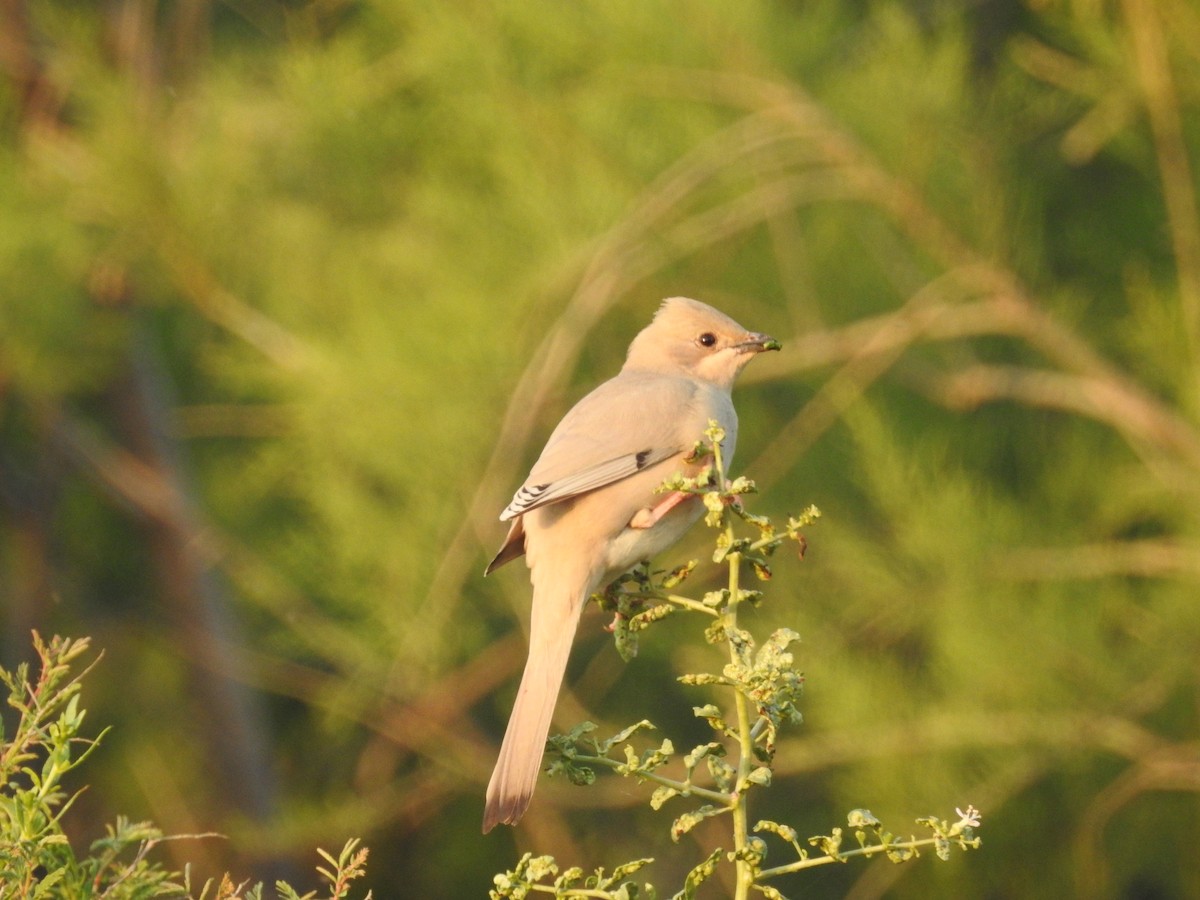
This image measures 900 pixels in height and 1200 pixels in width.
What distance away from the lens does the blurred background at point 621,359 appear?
5.87m

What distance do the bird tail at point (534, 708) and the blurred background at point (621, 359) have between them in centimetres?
223

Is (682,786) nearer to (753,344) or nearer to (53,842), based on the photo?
(53,842)

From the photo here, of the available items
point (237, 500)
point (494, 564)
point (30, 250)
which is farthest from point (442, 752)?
point (494, 564)

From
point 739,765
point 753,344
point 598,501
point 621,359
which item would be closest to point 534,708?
point 598,501

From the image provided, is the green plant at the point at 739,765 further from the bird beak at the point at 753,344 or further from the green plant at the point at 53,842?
the bird beak at the point at 753,344

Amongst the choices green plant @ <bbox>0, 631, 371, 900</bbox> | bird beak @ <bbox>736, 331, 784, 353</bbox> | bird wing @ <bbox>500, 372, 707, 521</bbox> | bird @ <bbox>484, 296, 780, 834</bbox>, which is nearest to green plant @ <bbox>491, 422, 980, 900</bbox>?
green plant @ <bbox>0, 631, 371, 900</bbox>

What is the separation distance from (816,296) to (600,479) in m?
3.26

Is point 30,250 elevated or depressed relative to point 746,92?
depressed

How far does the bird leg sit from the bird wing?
10cm

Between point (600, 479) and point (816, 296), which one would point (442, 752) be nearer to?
→ point (816, 296)

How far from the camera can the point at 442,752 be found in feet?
22.4

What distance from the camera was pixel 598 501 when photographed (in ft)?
11.4

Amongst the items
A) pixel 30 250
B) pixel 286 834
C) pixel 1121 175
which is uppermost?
pixel 1121 175

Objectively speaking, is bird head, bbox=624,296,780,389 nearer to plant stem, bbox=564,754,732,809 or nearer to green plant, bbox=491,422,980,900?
green plant, bbox=491,422,980,900
